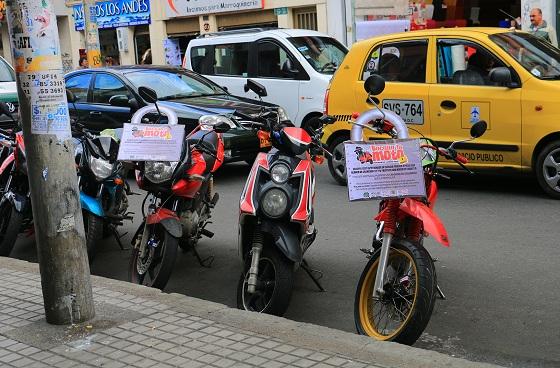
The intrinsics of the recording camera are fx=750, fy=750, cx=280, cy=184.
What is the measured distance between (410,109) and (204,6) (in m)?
14.6

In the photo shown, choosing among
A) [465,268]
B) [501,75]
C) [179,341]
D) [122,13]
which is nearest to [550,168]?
[501,75]

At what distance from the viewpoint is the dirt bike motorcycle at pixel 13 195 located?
682cm

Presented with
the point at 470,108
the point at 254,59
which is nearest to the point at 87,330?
the point at 470,108

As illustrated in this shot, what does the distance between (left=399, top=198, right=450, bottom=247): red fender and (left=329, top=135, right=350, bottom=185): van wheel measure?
192 inches

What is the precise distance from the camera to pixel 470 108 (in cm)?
834

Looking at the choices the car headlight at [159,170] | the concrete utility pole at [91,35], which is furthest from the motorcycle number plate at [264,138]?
the concrete utility pole at [91,35]

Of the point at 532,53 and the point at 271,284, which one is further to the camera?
the point at 532,53

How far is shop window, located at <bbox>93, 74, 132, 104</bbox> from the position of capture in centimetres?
→ 1117

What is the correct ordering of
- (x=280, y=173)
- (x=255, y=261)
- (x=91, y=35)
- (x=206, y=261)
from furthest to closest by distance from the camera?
(x=91, y=35) < (x=206, y=261) < (x=280, y=173) < (x=255, y=261)

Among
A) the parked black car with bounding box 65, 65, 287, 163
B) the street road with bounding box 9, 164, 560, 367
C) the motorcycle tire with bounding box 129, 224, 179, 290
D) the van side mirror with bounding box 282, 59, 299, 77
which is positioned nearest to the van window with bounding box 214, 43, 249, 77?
the van side mirror with bounding box 282, 59, 299, 77

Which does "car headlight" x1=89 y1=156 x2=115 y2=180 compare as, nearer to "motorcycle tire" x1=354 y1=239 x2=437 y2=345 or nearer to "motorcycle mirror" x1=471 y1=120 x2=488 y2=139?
"motorcycle tire" x1=354 y1=239 x2=437 y2=345

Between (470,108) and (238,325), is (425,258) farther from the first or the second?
(470,108)

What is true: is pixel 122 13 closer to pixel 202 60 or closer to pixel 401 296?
pixel 202 60

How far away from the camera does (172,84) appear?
11211 millimetres
